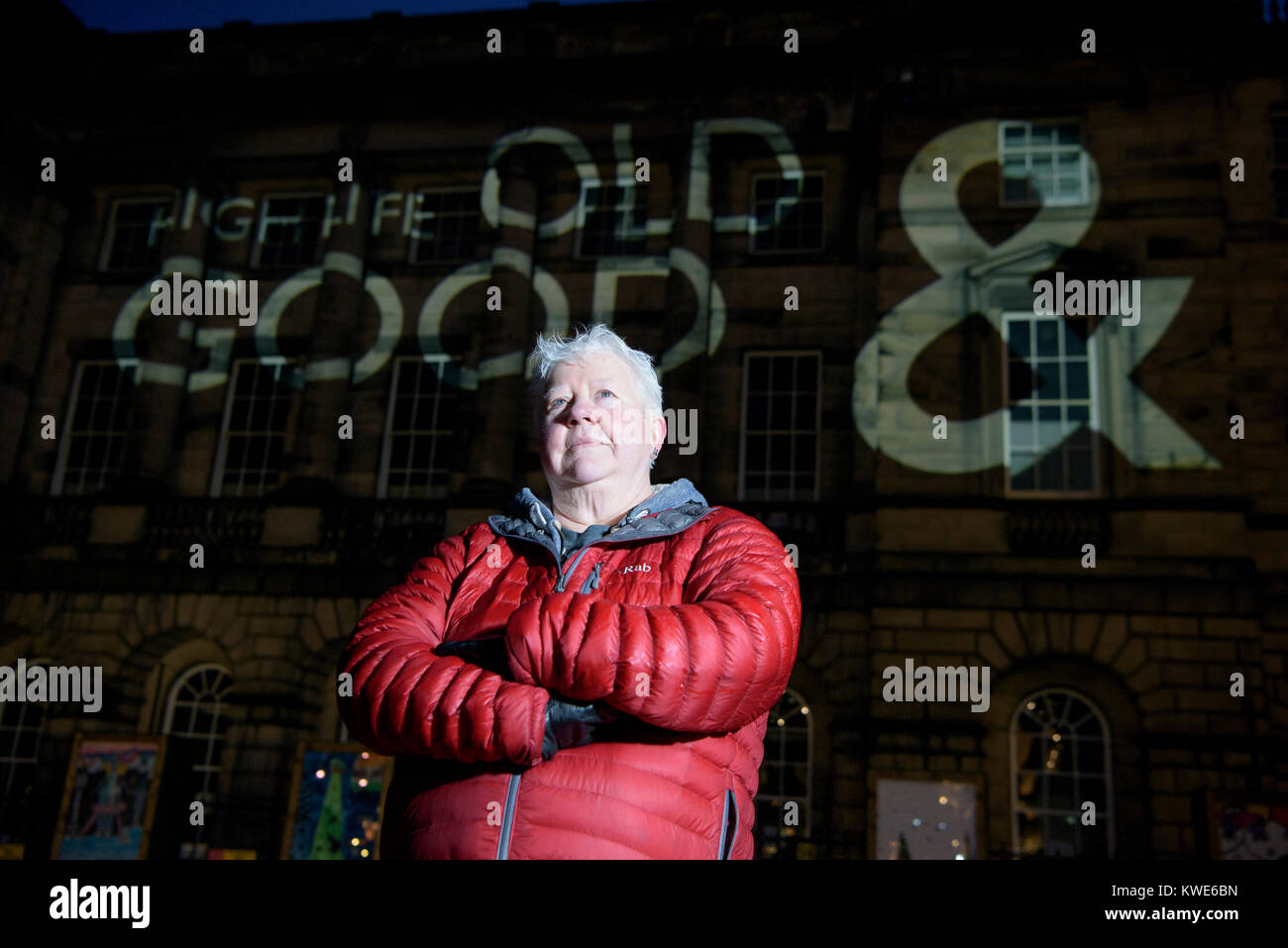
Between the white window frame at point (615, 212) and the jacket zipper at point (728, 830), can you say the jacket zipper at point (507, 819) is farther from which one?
the white window frame at point (615, 212)

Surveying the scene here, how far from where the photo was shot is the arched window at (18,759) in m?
15.8

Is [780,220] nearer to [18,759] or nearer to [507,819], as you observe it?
[18,759]

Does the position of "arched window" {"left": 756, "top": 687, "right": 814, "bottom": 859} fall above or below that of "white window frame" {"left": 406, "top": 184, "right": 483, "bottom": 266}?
below

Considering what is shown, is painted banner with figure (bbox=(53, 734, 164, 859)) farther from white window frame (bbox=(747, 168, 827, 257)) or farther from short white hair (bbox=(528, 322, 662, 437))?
short white hair (bbox=(528, 322, 662, 437))

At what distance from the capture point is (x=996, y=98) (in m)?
15.3

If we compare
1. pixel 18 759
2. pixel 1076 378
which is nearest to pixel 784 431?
pixel 1076 378

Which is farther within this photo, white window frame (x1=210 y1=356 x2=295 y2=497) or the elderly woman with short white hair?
white window frame (x1=210 y1=356 x2=295 y2=497)

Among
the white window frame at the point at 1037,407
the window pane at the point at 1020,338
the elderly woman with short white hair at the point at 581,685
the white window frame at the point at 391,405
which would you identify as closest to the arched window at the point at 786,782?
the white window frame at the point at 1037,407

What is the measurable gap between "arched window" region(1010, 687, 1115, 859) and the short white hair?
11846 mm

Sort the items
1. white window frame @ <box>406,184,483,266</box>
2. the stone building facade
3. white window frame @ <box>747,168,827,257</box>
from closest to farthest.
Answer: the stone building facade < white window frame @ <box>747,168,827,257</box> < white window frame @ <box>406,184,483,266</box>

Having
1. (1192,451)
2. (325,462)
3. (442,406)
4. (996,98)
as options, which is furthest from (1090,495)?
(325,462)

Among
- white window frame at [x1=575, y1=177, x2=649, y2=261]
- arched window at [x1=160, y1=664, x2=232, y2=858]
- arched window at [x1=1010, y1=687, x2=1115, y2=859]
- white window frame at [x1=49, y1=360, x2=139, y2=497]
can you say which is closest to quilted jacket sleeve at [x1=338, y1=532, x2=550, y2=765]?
arched window at [x1=1010, y1=687, x2=1115, y2=859]

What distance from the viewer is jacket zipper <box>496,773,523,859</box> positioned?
6.26ft

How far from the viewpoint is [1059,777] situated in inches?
514
